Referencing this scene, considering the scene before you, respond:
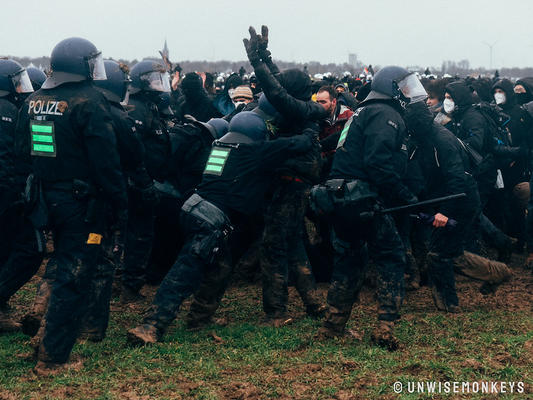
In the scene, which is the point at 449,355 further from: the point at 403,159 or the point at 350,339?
the point at 403,159

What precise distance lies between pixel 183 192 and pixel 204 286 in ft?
5.28

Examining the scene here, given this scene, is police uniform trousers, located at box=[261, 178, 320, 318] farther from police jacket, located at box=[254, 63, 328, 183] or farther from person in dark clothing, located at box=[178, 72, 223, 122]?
person in dark clothing, located at box=[178, 72, 223, 122]

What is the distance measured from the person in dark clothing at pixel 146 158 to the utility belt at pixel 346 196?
6.32 feet

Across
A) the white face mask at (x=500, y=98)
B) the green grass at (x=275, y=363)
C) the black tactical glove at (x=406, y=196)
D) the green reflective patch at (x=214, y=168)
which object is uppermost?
the white face mask at (x=500, y=98)

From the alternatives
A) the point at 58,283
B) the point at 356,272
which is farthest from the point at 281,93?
the point at 58,283

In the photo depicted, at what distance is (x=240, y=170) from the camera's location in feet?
21.7

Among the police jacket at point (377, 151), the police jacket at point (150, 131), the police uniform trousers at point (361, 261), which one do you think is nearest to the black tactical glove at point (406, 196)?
the police jacket at point (377, 151)

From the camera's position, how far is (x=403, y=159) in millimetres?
6418

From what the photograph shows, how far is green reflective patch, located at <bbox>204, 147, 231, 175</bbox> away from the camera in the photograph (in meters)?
6.62

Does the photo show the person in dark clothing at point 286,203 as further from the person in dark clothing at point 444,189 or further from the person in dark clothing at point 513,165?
the person in dark clothing at point 513,165

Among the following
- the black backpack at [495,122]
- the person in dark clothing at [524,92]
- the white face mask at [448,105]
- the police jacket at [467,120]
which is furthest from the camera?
the person in dark clothing at [524,92]

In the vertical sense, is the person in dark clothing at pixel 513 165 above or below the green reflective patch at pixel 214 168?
below


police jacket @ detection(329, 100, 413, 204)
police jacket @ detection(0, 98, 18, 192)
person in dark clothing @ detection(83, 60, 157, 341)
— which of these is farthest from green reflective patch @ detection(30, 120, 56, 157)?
police jacket @ detection(329, 100, 413, 204)

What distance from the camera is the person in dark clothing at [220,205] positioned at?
6320mm
